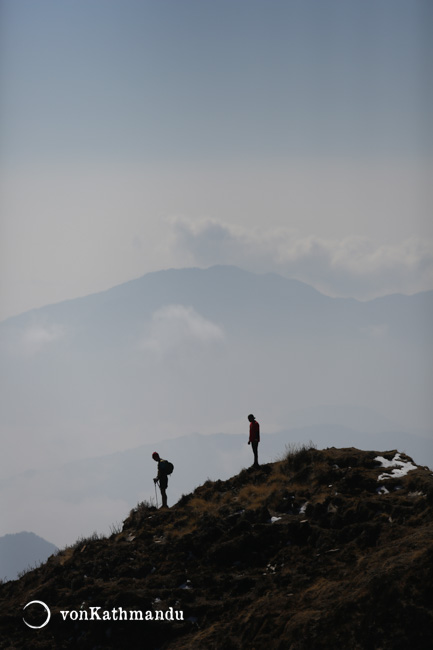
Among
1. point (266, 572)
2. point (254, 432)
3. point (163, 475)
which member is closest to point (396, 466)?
point (254, 432)

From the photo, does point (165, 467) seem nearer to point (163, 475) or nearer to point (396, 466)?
point (163, 475)

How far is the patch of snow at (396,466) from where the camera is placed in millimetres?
18375

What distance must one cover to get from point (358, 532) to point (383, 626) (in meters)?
4.02

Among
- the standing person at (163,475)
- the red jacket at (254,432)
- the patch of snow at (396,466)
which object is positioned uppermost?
the red jacket at (254,432)

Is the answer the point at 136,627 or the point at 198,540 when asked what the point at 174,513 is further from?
the point at 136,627

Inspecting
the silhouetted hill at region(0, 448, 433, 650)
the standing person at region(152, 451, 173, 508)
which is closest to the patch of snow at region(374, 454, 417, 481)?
the silhouetted hill at region(0, 448, 433, 650)

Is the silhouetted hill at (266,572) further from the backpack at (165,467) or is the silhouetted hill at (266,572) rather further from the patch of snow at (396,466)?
the backpack at (165,467)

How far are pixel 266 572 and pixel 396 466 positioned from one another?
5558mm

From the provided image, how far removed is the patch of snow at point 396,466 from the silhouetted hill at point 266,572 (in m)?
0.03

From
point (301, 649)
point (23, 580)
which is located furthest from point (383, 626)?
point (23, 580)

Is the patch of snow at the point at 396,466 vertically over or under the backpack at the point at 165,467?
under

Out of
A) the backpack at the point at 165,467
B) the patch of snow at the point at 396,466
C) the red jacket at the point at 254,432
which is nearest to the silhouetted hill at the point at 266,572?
the patch of snow at the point at 396,466

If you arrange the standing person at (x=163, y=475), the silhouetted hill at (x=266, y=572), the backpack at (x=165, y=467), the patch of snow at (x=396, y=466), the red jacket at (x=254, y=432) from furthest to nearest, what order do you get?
1. the backpack at (x=165, y=467)
2. the standing person at (x=163, y=475)
3. the red jacket at (x=254, y=432)
4. the patch of snow at (x=396, y=466)
5. the silhouetted hill at (x=266, y=572)

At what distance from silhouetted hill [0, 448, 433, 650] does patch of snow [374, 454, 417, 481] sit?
0.03 meters
